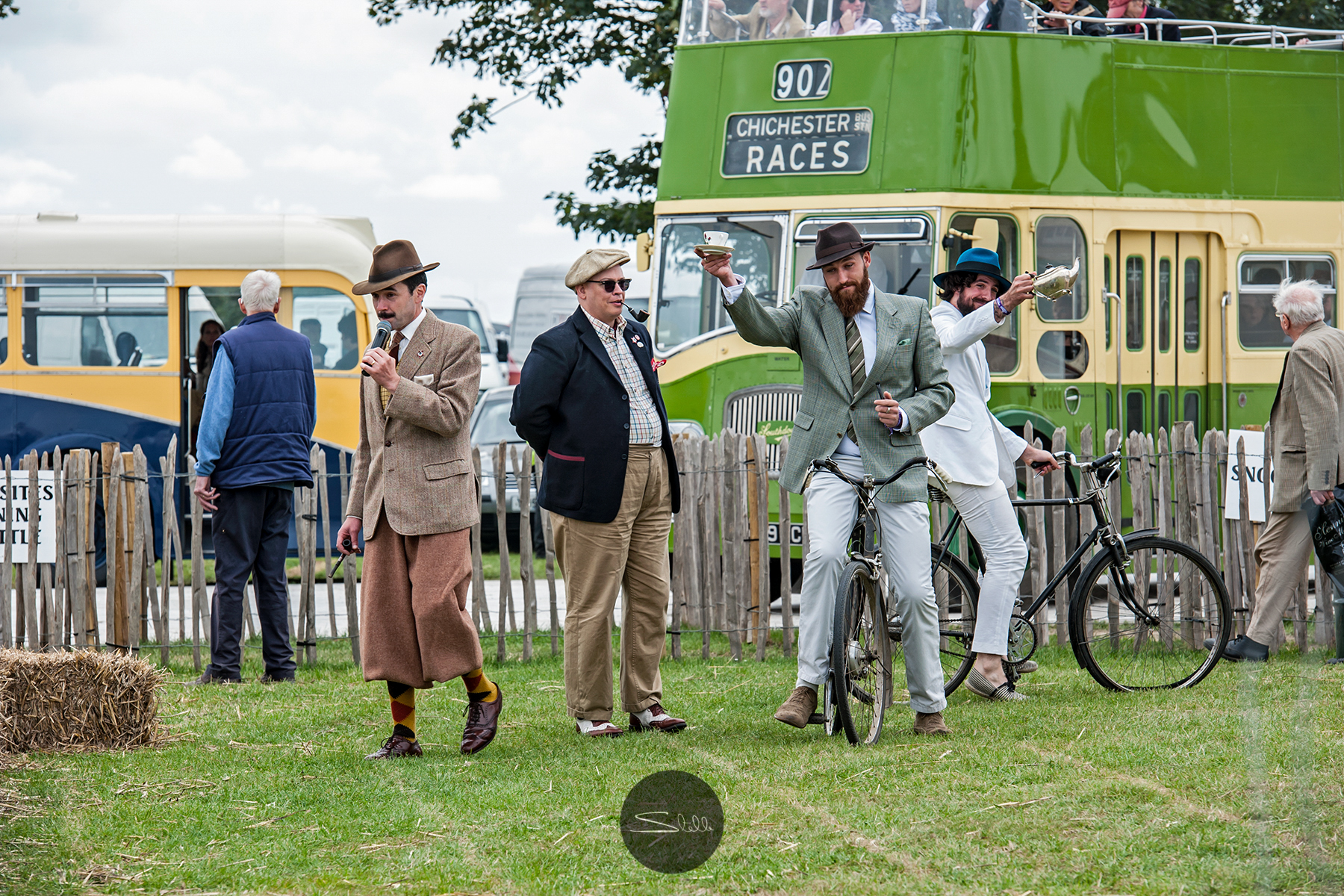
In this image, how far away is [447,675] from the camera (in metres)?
5.90

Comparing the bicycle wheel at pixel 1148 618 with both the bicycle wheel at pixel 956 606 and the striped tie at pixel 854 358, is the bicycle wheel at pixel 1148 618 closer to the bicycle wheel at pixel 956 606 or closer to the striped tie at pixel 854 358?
the bicycle wheel at pixel 956 606

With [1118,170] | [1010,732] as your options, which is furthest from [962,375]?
[1118,170]

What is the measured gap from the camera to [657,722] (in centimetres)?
649

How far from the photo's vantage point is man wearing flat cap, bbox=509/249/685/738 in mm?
6270

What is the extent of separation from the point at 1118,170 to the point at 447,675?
22.2ft

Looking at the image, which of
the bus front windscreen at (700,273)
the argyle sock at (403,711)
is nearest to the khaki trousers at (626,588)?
the argyle sock at (403,711)

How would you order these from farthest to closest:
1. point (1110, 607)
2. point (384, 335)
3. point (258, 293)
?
1. point (258, 293)
2. point (1110, 607)
3. point (384, 335)

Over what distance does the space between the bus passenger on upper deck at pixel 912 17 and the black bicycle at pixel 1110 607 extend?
13.1ft

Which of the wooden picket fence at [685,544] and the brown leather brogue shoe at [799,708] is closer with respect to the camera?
the brown leather brogue shoe at [799,708]

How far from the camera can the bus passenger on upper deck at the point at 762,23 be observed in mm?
10602

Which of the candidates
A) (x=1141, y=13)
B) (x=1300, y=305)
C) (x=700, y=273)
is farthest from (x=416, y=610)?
(x=1141, y=13)

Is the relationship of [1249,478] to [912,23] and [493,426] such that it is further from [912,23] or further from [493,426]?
[493,426]

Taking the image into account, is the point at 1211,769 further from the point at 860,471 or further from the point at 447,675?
the point at 447,675

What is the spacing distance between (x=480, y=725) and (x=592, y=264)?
1982 millimetres
